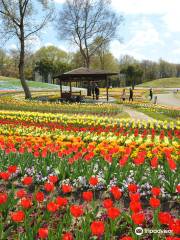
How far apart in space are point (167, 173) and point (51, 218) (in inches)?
77.2

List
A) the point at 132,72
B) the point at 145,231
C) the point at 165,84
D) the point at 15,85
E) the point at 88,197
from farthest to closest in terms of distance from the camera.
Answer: the point at 165,84, the point at 132,72, the point at 15,85, the point at 145,231, the point at 88,197

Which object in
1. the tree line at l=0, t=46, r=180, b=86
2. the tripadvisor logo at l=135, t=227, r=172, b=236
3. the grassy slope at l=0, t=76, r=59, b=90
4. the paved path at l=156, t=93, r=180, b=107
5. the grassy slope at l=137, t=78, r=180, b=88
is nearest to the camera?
the tripadvisor logo at l=135, t=227, r=172, b=236

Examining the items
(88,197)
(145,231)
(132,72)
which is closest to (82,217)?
(88,197)

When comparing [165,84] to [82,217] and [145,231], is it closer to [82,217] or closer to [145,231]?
[82,217]

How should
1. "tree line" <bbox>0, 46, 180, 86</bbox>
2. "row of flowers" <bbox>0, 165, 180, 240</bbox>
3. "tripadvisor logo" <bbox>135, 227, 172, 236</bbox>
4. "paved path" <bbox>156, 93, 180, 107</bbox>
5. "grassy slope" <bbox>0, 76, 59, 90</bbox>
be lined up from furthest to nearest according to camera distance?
"tree line" <bbox>0, 46, 180, 86</bbox>
"grassy slope" <bbox>0, 76, 59, 90</bbox>
"paved path" <bbox>156, 93, 180, 107</bbox>
"tripadvisor logo" <bbox>135, 227, 172, 236</bbox>
"row of flowers" <bbox>0, 165, 180, 240</bbox>

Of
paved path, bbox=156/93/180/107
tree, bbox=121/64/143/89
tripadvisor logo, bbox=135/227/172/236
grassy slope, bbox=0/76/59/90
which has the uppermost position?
tree, bbox=121/64/143/89

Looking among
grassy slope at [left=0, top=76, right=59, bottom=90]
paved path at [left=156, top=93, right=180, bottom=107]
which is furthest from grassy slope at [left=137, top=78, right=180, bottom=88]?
paved path at [left=156, top=93, right=180, bottom=107]

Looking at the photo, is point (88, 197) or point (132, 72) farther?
point (132, 72)

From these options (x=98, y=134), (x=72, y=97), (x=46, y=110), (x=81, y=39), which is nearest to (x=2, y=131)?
(x=98, y=134)

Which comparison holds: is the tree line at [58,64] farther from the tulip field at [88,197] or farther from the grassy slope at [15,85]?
the tulip field at [88,197]

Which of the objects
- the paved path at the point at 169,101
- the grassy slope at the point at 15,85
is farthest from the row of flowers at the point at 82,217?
the grassy slope at the point at 15,85

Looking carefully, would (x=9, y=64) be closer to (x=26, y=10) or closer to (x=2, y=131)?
(x=26, y=10)

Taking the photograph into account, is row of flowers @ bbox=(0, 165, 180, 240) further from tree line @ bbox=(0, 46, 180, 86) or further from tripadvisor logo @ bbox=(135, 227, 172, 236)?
tree line @ bbox=(0, 46, 180, 86)

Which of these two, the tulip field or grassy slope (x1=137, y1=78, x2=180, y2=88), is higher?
grassy slope (x1=137, y1=78, x2=180, y2=88)
